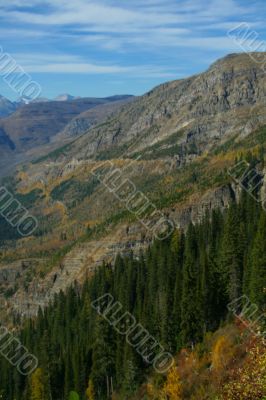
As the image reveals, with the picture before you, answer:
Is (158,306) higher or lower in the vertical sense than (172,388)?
lower

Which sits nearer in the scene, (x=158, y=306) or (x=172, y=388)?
(x=172, y=388)

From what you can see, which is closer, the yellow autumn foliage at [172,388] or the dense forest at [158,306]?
the yellow autumn foliage at [172,388]

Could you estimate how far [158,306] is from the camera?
10869 cm

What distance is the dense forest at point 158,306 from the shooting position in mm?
89250

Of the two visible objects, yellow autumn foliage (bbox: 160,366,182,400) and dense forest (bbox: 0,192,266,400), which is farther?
dense forest (bbox: 0,192,266,400)

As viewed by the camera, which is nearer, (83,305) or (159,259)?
(159,259)

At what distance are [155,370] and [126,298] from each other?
42.7m

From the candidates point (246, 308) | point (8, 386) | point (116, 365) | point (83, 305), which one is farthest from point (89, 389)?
point (83, 305)

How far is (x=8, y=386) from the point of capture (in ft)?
438

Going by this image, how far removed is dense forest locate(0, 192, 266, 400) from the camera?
293 feet

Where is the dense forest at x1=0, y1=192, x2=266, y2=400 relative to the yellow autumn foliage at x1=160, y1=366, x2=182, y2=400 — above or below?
below

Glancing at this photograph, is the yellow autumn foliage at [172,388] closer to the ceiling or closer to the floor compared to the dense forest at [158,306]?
closer to the ceiling

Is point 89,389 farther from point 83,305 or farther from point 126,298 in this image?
point 83,305

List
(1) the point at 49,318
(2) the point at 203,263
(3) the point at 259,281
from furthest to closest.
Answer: (1) the point at 49,318 < (2) the point at 203,263 < (3) the point at 259,281
